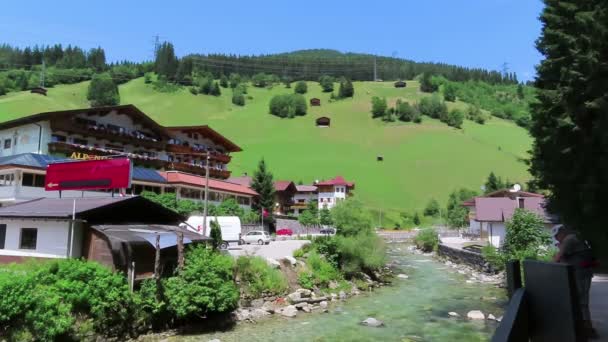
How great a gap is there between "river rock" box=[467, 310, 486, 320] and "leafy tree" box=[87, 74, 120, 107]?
140 meters

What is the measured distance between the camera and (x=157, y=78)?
178 m

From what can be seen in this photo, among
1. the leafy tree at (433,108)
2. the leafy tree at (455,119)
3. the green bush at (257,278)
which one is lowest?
the green bush at (257,278)

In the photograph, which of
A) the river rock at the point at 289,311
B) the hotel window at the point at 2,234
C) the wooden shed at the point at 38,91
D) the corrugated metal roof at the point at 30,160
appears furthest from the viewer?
the wooden shed at the point at 38,91

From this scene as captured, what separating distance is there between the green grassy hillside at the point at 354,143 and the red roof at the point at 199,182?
36.9 m

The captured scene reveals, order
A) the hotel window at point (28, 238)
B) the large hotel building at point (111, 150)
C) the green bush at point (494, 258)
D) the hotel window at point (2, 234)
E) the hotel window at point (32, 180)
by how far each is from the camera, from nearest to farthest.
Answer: the hotel window at point (28, 238) < the hotel window at point (2, 234) < the green bush at point (494, 258) < the hotel window at point (32, 180) < the large hotel building at point (111, 150)

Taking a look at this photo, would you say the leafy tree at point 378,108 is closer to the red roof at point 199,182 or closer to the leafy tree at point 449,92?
the leafy tree at point 449,92

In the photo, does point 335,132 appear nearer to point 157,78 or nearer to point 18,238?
point 157,78

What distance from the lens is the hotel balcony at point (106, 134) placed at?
1868 inches

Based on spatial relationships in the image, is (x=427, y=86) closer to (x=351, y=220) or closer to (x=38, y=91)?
(x=38, y=91)

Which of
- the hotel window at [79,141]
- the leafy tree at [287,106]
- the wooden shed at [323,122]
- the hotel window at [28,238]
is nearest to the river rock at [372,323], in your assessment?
the hotel window at [28,238]

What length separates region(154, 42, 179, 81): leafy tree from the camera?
18150 centimetres

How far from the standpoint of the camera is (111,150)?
47312 mm

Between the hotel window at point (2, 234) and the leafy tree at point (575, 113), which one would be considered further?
the hotel window at point (2, 234)

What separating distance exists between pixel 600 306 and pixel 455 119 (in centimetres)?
13743
